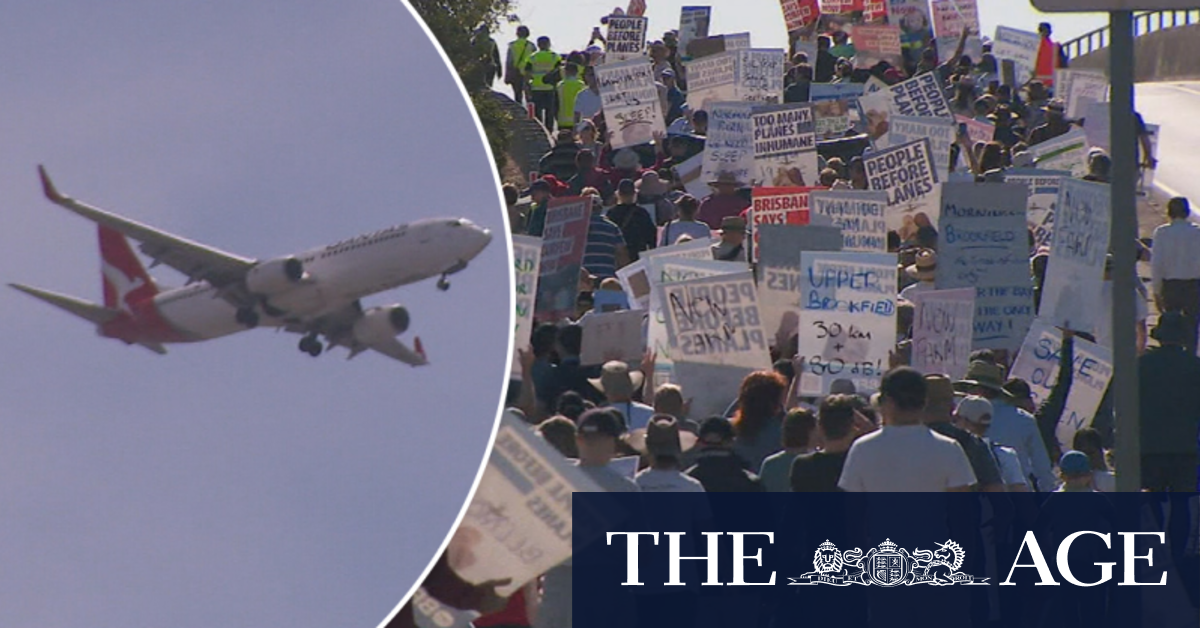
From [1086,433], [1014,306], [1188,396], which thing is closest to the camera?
[1086,433]

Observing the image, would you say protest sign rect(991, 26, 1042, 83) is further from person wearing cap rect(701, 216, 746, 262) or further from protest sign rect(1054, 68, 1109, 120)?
person wearing cap rect(701, 216, 746, 262)

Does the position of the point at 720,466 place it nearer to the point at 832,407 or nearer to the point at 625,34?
the point at 832,407

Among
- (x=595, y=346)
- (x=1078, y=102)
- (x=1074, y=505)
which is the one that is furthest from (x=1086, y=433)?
(x=1078, y=102)

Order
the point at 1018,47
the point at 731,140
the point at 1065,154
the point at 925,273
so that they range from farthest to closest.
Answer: the point at 1018,47 → the point at 731,140 → the point at 1065,154 → the point at 925,273

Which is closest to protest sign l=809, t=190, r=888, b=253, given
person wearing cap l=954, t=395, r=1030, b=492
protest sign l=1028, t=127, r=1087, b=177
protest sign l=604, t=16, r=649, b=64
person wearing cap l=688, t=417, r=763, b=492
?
person wearing cap l=954, t=395, r=1030, b=492

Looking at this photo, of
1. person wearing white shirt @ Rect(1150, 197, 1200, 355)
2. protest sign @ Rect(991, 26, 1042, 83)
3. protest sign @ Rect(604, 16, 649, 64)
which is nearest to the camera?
person wearing white shirt @ Rect(1150, 197, 1200, 355)

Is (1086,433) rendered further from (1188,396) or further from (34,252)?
(34,252)

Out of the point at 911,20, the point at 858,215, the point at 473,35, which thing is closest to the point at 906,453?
the point at 858,215
